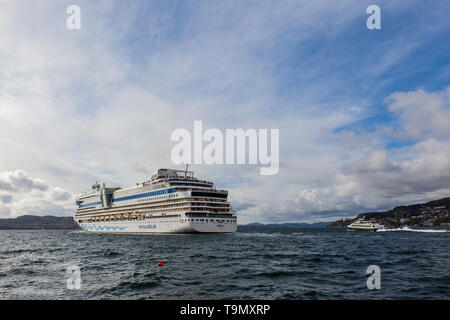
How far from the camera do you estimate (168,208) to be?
3081 inches

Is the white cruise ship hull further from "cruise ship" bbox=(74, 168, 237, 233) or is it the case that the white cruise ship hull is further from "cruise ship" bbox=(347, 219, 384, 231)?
"cruise ship" bbox=(347, 219, 384, 231)

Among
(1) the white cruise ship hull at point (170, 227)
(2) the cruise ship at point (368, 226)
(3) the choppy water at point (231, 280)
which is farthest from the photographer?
(2) the cruise ship at point (368, 226)

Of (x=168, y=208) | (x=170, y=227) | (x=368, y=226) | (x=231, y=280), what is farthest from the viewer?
(x=368, y=226)

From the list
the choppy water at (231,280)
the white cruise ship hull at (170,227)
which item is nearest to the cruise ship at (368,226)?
the white cruise ship hull at (170,227)

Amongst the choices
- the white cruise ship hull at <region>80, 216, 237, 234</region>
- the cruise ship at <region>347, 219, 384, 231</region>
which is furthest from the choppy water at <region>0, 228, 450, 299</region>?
the cruise ship at <region>347, 219, 384, 231</region>

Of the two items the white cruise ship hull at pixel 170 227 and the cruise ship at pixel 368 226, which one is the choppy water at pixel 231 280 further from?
the cruise ship at pixel 368 226

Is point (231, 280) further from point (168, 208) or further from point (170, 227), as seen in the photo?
point (168, 208)

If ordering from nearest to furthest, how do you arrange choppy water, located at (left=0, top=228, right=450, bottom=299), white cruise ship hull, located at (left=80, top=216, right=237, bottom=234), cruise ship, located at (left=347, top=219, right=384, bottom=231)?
choppy water, located at (left=0, top=228, right=450, bottom=299), white cruise ship hull, located at (left=80, top=216, right=237, bottom=234), cruise ship, located at (left=347, top=219, right=384, bottom=231)

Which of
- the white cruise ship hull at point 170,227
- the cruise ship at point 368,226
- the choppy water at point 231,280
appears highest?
the choppy water at point 231,280

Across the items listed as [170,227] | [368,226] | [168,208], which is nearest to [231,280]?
[170,227]

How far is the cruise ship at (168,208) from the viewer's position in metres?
73.0

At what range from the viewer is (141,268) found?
25.1 metres

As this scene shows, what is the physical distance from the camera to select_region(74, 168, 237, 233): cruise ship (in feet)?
240

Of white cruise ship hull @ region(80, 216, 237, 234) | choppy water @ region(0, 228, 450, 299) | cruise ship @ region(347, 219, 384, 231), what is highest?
choppy water @ region(0, 228, 450, 299)
